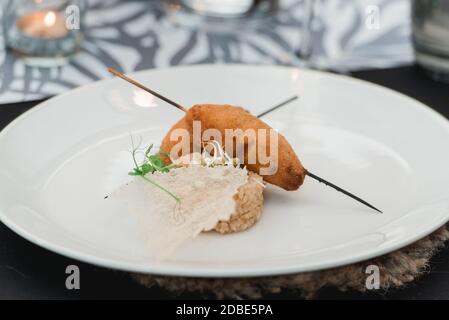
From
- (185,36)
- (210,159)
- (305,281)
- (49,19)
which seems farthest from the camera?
(185,36)

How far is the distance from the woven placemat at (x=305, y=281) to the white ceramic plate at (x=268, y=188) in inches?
0.9

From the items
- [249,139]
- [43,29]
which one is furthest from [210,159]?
[43,29]

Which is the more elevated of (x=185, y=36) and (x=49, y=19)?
(x=49, y=19)

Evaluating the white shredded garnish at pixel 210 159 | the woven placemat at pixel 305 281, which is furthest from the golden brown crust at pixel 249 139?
the woven placemat at pixel 305 281

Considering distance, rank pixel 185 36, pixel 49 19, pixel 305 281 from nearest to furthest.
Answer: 1. pixel 305 281
2. pixel 49 19
3. pixel 185 36

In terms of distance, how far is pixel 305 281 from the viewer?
87cm

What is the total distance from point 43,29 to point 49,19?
0.08 ft

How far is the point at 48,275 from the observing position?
Answer: 2.88ft

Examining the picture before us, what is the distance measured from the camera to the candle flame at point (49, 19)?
156 cm

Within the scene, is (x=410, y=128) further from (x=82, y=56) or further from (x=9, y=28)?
(x=9, y=28)

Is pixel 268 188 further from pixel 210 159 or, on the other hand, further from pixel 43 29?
pixel 43 29

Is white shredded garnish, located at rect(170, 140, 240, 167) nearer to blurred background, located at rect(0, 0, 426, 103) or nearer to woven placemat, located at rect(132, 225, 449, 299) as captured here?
woven placemat, located at rect(132, 225, 449, 299)

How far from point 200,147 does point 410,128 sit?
1.17ft
